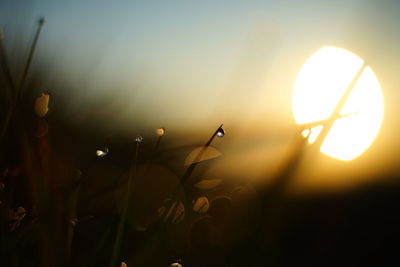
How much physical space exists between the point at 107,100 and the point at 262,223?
0.95m

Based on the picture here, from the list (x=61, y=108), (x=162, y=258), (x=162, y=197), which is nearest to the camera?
(x=162, y=258)

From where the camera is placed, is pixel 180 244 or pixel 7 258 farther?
pixel 180 244

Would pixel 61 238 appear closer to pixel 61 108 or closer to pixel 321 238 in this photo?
pixel 61 108

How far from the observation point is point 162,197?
1.22 m

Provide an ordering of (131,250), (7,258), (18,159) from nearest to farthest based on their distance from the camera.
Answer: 1. (7,258)
2. (131,250)
3. (18,159)

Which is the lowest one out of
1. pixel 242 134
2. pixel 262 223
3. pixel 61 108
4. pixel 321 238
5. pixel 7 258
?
pixel 7 258

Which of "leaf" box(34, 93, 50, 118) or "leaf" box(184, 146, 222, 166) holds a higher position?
"leaf" box(34, 93, 50, 118)

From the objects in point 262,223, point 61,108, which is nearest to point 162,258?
point 262,223

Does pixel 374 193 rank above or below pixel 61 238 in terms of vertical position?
above

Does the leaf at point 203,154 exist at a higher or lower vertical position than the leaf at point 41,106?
lower

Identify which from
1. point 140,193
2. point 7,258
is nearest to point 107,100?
point 140,193

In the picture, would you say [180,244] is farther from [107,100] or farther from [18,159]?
[107,100]

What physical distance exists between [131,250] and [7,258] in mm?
309

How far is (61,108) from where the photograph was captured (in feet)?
5.11
